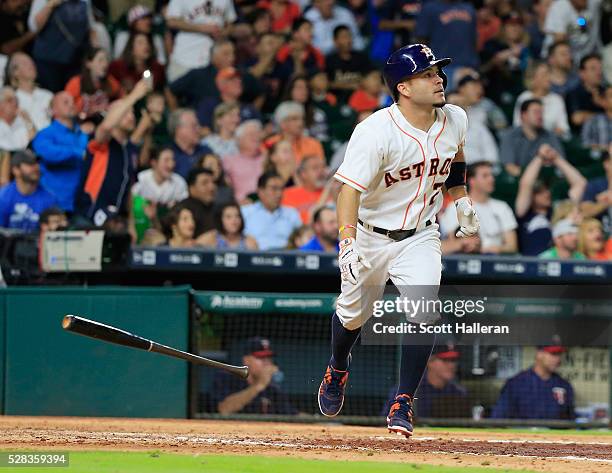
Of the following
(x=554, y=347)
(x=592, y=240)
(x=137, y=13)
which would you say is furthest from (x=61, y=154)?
→ (x=592, y=240)

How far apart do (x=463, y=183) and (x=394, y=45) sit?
6797 millimetres

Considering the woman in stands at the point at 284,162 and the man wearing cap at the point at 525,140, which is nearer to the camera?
the woman in stands at the point at 284,162

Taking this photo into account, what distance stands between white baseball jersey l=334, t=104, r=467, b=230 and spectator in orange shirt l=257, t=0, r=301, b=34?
6.58 m

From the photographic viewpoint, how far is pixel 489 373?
8.59 meters

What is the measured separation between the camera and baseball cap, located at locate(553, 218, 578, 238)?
9539mm

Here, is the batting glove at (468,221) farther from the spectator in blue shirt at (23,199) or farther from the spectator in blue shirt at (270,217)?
the spectator in blue shirt at (23,199)

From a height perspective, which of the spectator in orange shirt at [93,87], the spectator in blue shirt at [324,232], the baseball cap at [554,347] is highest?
the spectator in orange shirt at [93,87]

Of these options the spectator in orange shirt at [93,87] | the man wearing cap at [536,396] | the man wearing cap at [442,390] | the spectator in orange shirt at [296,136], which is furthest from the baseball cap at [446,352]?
the spectator in orange shirt at [93,87]

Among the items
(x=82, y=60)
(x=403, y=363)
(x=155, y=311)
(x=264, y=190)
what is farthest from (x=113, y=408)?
(x=82, y=60)

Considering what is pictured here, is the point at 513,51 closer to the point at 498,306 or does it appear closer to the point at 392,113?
the point at 498,306

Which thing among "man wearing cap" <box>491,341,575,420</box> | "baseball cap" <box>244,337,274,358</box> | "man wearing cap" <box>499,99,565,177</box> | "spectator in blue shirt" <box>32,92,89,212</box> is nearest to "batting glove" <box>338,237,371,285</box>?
"baseball cap" <box>244,337,274,358</box>

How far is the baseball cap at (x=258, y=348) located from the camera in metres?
8.50

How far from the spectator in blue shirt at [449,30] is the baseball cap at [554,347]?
3839 millimetres

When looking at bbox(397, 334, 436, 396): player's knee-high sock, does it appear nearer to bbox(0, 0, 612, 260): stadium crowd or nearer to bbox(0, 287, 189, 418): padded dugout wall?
bbox(0, 287, 189, 418): padded dugout wall
